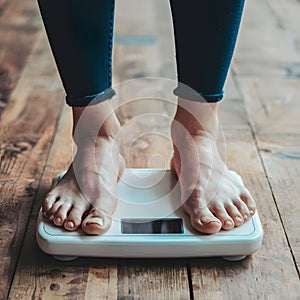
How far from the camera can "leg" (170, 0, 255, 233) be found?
84 centimetres

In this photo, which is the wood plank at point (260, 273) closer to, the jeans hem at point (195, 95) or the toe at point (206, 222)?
the toe at point (206, 222)

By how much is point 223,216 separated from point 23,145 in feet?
1.64

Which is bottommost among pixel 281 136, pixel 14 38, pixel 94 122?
pixel 14 38

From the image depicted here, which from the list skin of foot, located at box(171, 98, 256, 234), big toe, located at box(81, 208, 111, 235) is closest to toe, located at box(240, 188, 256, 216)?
skin of foot, located at box(171, 98, 256, 234)

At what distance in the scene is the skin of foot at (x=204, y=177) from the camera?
86 cm

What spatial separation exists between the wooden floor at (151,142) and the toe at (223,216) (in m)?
0.06

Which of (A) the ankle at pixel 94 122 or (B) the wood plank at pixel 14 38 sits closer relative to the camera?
(A) the ankle at pixel 94 122

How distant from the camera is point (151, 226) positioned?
34.2 inches

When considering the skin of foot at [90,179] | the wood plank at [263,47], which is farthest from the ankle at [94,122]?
the wood plank at [263,47]

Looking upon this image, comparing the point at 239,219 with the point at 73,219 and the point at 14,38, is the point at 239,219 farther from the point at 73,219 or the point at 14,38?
the point at 14,38

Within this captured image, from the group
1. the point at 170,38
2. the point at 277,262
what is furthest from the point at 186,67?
the point at 170,38

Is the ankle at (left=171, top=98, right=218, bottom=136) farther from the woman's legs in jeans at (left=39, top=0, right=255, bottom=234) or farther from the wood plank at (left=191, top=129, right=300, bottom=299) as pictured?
the wood plank at (left=191, top=129, right=300, bottom=299)

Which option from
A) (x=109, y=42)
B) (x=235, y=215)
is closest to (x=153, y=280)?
(x=235, y=215)

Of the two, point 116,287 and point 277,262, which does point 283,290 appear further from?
point 116,287
